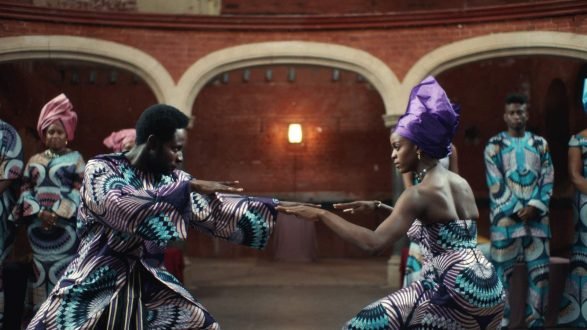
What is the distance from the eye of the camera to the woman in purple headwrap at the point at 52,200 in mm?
5352

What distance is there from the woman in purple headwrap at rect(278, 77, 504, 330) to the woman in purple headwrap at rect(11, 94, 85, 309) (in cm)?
312

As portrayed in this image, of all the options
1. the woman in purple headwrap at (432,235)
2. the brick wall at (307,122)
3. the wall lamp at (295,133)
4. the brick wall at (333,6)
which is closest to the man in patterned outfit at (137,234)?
the woman in purple headwrap at (432,235)

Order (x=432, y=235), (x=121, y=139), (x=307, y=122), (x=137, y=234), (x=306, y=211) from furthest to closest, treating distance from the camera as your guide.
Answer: (x=307, y=122)
(x=121, y=139)
(x=432, y=235)
(x=306, y=211)
(x=137, y=234)

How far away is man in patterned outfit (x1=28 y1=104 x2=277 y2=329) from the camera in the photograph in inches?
106

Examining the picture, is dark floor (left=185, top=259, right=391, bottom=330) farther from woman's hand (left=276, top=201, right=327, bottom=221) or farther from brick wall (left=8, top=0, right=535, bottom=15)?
brick wall (left=8, top=0, right=535, bottom=15)

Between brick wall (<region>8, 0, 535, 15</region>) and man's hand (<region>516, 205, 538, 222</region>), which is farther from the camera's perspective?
brick wall (<region>8, 0, 535, 15</region>)

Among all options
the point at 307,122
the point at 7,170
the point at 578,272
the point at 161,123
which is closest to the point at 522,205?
the point at 578,272

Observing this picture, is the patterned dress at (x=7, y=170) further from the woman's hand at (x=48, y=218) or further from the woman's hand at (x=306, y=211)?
the woman's hand at (x=306, y=211)

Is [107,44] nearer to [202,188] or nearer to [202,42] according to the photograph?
[202,42]

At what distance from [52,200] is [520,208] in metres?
4.01

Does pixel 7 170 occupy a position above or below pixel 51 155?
below

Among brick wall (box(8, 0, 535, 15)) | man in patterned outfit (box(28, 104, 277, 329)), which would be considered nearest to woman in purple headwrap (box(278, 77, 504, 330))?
man in patterned outfit (box(28, 104, 277, 329))

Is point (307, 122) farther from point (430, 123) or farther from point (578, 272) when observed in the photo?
point (430, 123)

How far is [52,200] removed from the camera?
5.45 metres
